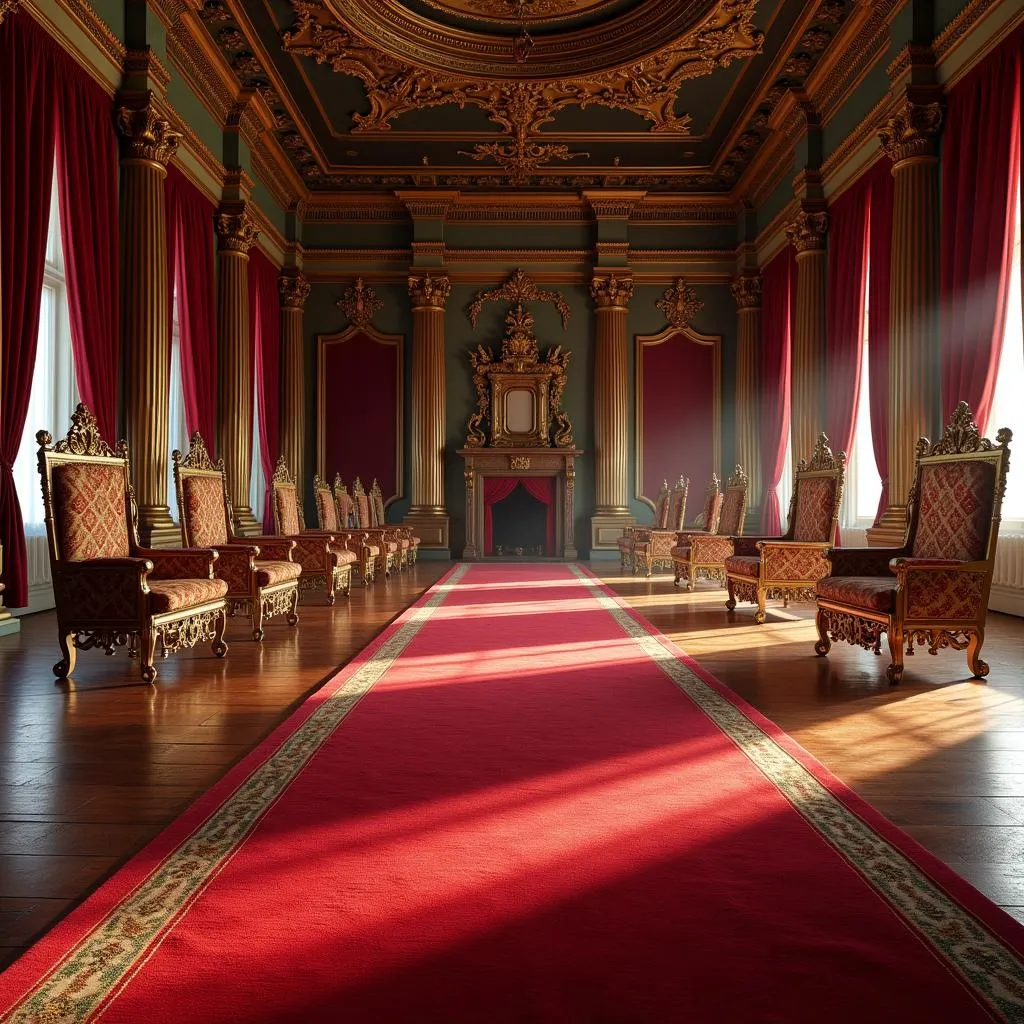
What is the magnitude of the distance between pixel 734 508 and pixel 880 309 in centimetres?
202

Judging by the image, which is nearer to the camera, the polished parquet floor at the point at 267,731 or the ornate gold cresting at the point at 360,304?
the polished parquet floor at the point at 267,731

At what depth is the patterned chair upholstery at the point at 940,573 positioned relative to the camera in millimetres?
3961

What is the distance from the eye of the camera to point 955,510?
4266mm

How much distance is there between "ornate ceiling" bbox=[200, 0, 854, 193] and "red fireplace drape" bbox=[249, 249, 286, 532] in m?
1.50

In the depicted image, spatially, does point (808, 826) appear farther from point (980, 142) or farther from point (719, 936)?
point (980, 142)

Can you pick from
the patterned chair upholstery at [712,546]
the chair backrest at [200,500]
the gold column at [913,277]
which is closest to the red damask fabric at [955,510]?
the gold column at [913,277]

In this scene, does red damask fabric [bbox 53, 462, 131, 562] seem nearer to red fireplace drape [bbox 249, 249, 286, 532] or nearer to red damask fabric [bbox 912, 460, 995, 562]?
red damask fabric [bbox 912, 460, 995, 562]

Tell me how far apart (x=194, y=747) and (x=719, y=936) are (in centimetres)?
175

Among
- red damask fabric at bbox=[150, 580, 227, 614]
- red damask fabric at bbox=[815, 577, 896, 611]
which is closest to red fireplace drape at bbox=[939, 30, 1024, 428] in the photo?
red damask fabric at bbox=[815, 577, 896, 611]

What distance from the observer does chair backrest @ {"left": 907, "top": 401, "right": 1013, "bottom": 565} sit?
4062 millimetres

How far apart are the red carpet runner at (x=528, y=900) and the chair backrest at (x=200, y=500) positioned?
2765 mm

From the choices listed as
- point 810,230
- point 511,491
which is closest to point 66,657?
point 810,230

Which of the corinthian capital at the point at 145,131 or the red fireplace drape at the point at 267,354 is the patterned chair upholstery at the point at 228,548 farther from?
the red fireplace drape at the point at 267,354

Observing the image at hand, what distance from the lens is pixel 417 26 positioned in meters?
8.65
